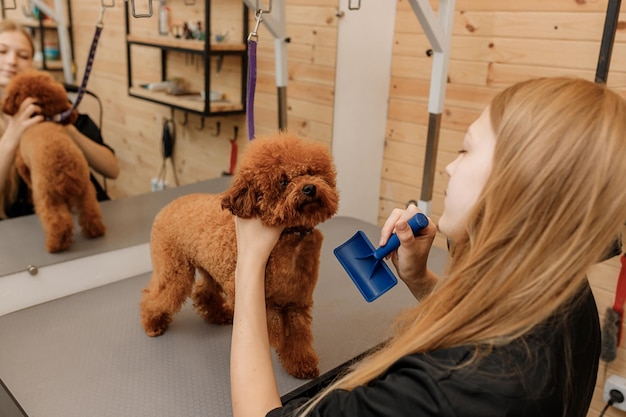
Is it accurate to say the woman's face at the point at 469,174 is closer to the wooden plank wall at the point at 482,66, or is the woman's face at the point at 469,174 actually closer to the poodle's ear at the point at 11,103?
the wooden plank wall at the point at 482,66

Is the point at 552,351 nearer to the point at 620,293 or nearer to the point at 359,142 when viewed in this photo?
the point at 620,293

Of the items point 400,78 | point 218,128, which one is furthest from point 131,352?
point 218,128

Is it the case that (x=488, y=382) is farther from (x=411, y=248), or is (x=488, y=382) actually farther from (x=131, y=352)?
(x=131, y=352)

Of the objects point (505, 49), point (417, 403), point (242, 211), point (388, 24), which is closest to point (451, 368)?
point (417, 403)

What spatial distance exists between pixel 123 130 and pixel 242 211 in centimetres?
150

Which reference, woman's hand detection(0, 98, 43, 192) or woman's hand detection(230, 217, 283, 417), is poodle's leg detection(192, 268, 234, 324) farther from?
woman's hand detection(0, 98, 43, 192)

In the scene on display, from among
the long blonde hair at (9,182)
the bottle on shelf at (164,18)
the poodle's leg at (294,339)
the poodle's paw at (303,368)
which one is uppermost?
the bottle on shelf at (164,18)

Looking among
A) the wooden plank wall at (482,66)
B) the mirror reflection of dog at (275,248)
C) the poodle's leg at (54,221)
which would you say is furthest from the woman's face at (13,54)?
the wooden plank wall at (482,66)

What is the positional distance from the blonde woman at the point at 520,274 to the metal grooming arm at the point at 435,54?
2.02 feet

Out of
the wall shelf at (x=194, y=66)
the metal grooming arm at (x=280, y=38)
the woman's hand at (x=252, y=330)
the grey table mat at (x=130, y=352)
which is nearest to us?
the woman's hand at (x=252, y=330)

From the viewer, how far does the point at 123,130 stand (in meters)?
1.98

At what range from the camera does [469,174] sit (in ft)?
1.76

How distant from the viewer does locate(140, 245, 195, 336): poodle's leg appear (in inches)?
32.9

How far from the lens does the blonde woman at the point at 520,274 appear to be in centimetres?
45
